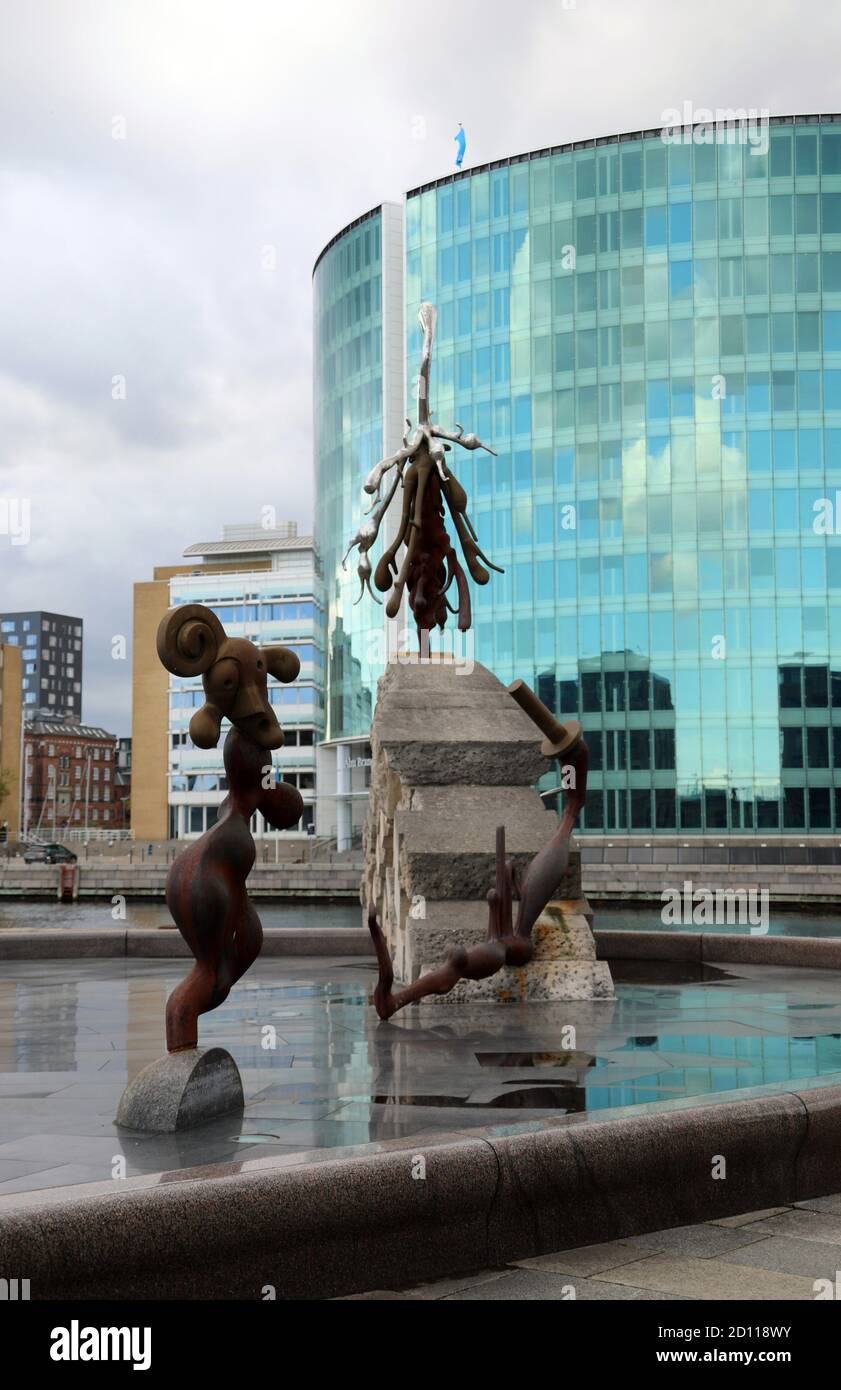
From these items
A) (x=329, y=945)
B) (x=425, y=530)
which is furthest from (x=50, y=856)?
(x=425, y=530)

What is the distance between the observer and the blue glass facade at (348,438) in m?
62.7

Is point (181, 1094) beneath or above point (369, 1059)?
above

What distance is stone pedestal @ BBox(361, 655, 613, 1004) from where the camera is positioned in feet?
34.1

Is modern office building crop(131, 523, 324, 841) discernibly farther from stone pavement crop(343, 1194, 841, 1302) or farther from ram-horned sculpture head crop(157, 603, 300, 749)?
stone pavement crop(343, 1194, 841, 1302)

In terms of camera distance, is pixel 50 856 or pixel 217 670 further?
pixel 50 856

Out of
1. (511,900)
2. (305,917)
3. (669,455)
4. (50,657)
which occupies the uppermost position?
(50,657)

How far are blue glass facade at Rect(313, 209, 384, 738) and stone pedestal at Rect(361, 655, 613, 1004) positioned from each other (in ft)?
157

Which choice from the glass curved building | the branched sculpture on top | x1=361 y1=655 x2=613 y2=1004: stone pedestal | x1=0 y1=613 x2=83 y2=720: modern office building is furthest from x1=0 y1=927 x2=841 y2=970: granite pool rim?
x1=0 y1=613 x2=83 y2=720: modern office building

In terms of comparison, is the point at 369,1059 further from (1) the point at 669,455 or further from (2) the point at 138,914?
(1) the point at 669,455

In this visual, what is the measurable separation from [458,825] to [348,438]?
56.3m

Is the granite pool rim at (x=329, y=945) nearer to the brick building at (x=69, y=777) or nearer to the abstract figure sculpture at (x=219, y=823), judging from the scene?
the abstract figure sculpture at (x=219, y=823)

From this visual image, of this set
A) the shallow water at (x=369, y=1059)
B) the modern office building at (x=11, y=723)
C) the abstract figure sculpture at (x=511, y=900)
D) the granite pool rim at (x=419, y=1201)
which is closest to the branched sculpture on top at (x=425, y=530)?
the abstract figure sculpture at (x=511, y=900)

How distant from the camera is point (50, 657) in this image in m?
188
